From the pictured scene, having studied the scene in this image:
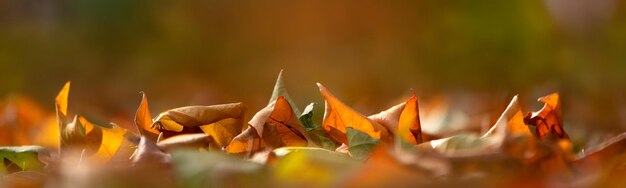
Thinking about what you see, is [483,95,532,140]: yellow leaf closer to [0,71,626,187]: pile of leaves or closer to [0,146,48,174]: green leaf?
[0,71,626,187]: pile of leaves

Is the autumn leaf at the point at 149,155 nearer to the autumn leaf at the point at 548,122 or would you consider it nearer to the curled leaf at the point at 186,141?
the curled leaf at the point at 186,141

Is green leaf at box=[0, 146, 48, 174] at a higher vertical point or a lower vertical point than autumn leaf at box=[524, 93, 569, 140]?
lower

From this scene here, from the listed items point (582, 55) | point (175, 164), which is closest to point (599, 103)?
point (582, 55)

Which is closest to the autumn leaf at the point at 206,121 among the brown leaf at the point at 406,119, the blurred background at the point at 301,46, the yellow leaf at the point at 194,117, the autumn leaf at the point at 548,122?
the yellow leaf at the point at 194,117

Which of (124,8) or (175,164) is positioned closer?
(175,164)

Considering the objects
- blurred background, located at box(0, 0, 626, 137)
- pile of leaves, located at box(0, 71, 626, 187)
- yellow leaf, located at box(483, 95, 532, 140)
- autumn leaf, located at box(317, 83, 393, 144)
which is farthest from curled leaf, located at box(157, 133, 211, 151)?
blurred background, located at box(0, 0, 626, 137)

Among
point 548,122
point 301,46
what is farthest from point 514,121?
point 301,46

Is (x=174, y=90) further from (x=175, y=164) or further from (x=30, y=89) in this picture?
(x=175, y=164)
